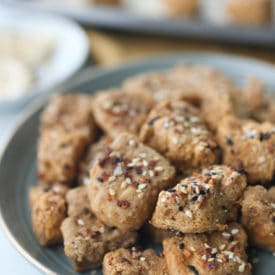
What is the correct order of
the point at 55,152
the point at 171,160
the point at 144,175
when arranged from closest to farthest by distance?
the point at 144,175 → the point at 171,160 → the point at 55,152

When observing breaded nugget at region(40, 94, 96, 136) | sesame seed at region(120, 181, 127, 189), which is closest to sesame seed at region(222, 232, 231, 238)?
sesame seed at region(120, 181, 127, 189)

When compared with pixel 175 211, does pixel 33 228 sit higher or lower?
lower

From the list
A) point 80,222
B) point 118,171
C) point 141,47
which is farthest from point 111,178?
point 141,47

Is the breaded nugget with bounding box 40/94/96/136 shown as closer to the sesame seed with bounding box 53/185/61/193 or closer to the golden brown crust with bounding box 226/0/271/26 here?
the sesame seed with bounding box 53/185/61/193

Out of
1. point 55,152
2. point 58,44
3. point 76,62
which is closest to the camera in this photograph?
point 55,152

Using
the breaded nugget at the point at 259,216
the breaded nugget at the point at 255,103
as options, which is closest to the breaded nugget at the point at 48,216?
the breaded nugget at the point at 259,216

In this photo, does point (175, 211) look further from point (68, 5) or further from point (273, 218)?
point (68, 5)

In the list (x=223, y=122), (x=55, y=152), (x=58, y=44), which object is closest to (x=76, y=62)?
(x=58, y=44)

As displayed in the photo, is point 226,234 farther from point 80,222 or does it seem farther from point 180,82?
point 180,82
